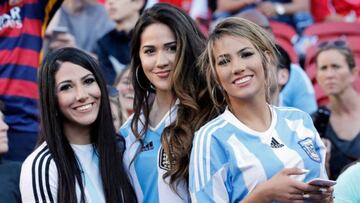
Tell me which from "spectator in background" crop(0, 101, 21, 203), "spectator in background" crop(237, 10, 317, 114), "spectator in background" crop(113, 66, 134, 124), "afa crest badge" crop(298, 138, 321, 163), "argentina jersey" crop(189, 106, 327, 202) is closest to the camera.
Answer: "argentina jersey" crop(189, 106, 327, 202)

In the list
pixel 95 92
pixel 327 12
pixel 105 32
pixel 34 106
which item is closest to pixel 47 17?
pixel 34 106

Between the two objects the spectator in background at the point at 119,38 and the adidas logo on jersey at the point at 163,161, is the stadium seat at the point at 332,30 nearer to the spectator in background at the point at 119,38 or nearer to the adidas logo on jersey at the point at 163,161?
the spectator in background at the point at 119,38

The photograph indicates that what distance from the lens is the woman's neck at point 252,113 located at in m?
3.62

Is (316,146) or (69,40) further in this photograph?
(69,40)

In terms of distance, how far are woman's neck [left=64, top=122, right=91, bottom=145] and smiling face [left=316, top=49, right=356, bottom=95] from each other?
279 centimetres

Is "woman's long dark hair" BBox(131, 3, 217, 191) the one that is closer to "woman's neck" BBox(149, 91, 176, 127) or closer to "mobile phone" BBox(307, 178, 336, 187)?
"woman's neck" BBox(149, 91, 176, 127)

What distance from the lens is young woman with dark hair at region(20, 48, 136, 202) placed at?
3775 millimetres

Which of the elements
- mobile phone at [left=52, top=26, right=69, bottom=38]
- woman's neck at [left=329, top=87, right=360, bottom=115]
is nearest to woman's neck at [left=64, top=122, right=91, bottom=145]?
woman's neck at [left=329, top=87, right=360, bottom=115]

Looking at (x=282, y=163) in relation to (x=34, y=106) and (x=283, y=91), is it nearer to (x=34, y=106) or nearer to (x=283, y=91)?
(x=34, y=106)

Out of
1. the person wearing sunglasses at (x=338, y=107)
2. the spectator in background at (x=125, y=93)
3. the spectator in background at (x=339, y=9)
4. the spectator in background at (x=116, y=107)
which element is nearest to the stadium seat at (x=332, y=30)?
the spectator in background at (x=339, y=9)

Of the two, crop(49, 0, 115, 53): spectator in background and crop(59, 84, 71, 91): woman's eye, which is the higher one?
crop(49, 0, 115, 53): spectator in background

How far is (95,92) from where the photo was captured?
4.02 meters

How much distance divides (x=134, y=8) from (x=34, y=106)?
85.8 inches

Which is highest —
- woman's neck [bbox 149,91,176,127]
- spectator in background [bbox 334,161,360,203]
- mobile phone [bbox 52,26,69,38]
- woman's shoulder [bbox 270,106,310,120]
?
mobile phone [bbox 52,26,69,38]
